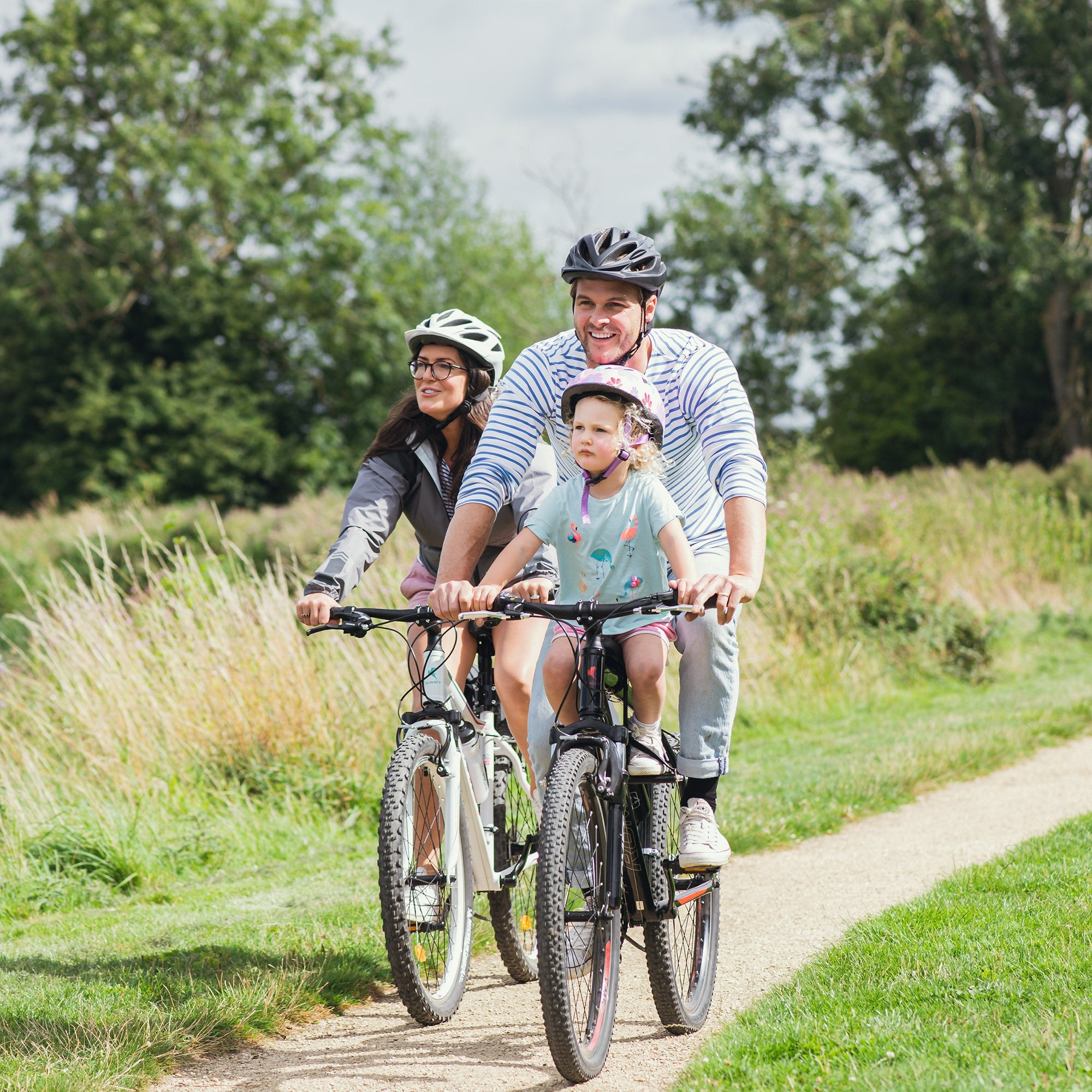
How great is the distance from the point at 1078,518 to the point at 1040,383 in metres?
14.7

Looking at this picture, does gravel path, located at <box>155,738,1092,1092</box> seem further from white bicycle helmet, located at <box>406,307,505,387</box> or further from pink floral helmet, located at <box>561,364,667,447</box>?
white bicycle helmet, located at <box>406,307,505,387</box>

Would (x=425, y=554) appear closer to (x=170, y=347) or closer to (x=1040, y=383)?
(x=1040, y=383)

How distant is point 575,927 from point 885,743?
5340mm

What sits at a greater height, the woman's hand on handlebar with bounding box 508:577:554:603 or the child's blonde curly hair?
the child's blonde curly hair

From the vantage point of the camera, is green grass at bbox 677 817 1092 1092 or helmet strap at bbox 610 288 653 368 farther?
helmet strap at bbox 610 288 653 368

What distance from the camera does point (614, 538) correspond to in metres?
3.66

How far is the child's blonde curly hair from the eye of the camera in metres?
3.59

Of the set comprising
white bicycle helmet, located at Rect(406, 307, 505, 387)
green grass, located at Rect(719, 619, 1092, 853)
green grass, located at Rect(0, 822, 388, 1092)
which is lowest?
green grass, located at Rect(719, 619, 1092, 853)

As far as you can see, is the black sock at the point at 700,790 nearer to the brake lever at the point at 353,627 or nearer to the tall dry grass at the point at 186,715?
the brake lever at the point at 353,627

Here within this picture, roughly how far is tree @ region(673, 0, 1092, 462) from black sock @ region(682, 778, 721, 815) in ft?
80.4

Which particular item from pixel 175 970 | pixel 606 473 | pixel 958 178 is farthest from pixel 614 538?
pixel 958 178

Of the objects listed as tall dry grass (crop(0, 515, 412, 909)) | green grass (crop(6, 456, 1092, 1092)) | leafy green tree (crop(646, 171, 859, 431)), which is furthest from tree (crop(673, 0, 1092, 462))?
tall dry grass (crop(0, 515, 412, 909))

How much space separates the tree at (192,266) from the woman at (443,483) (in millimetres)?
26855

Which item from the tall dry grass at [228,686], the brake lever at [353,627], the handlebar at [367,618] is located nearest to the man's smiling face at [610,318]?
the handlebar at [367,618]
